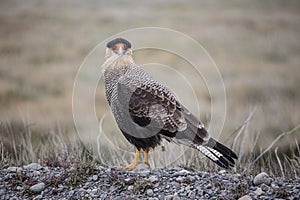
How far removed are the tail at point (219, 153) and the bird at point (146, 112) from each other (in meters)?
0.01

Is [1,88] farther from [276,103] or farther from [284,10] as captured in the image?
[284,10]

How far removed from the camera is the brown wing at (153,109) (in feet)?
23.0

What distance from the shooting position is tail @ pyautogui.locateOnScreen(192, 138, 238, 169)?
665cm

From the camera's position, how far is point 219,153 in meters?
6.75

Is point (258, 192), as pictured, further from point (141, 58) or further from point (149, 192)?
point (141, 58)

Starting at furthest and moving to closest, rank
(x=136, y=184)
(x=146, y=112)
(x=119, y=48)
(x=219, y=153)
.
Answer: (x=119, y=48) < (x=146, y=112) < (x=219, y=153) < (x=136, y=184)

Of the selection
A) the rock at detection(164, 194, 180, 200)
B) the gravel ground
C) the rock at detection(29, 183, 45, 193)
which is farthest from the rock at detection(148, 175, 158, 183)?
the rock at detection(29, 183, 45, 193)

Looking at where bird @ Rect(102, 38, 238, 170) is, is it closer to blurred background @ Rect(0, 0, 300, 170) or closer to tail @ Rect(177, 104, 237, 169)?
tail @ Rect(177, 104, 237, 169)

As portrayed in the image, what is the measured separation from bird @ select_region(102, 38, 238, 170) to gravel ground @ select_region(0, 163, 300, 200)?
62 centimetres

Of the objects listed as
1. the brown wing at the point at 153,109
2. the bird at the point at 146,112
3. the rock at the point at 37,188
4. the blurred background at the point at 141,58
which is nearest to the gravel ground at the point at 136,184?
the rock at the point at 37,188

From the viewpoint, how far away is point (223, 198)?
18.1ft

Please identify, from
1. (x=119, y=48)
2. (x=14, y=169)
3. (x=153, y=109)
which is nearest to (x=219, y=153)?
(x=153, y=109)

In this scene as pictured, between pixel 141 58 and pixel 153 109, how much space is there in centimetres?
A: 1488

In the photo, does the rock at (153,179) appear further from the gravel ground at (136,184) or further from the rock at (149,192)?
the rock at (149,192)
